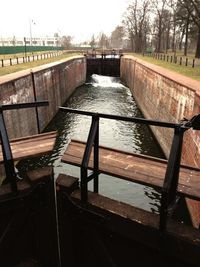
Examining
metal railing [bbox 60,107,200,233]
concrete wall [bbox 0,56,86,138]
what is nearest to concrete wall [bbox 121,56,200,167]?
metal railing [bbox 60,107,200,233]

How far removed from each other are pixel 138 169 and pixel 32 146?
5.75ft

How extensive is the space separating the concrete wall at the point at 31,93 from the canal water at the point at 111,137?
116 centimetres

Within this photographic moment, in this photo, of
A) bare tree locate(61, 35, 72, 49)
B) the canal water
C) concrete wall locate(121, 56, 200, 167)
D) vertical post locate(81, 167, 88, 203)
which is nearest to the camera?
vertical post locate(81, 167, 88, 203)

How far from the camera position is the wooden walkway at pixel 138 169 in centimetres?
342

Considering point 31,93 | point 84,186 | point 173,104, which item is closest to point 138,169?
point 84,186

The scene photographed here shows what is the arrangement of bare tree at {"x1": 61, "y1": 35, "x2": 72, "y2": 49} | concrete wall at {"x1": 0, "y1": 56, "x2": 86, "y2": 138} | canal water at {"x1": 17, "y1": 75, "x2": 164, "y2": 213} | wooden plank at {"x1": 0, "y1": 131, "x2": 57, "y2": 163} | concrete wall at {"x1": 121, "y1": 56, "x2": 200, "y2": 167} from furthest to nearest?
1. bare tree at {"x1": 61, "y1": 35, "x2": 72, "y2": 49}
2. concrete wall at {"x1": 0, "y1": 56, "x2": 86, "y2": 138}
3. canal water at {"x1": 17, "y1": 75, "x2": 164, "y2": 213}
4. concrete wall at {"x1": 121, "y1": 56, "x2": 200, "y2": 167}
5. wooden plank at {"x1": 0, "y1": 131, "x2": 57, "y2": 163}

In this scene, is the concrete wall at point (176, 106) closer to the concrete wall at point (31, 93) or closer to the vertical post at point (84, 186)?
the vertical post at point (84, 186)

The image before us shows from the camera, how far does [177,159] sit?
9.46 feet

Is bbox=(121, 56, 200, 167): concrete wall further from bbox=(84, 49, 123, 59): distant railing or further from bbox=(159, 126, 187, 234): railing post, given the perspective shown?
bbox=(84, 49, 123, 59): distant railing

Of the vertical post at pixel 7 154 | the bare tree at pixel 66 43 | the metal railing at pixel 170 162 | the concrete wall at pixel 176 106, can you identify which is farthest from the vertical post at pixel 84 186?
the bare tree at pixel 66 43

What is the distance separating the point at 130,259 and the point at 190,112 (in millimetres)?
5846

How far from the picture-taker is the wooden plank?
4.05 meters

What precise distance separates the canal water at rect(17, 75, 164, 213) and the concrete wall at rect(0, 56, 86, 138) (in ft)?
3.81

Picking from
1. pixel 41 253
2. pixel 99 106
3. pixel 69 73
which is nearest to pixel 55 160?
pixel 41 253
